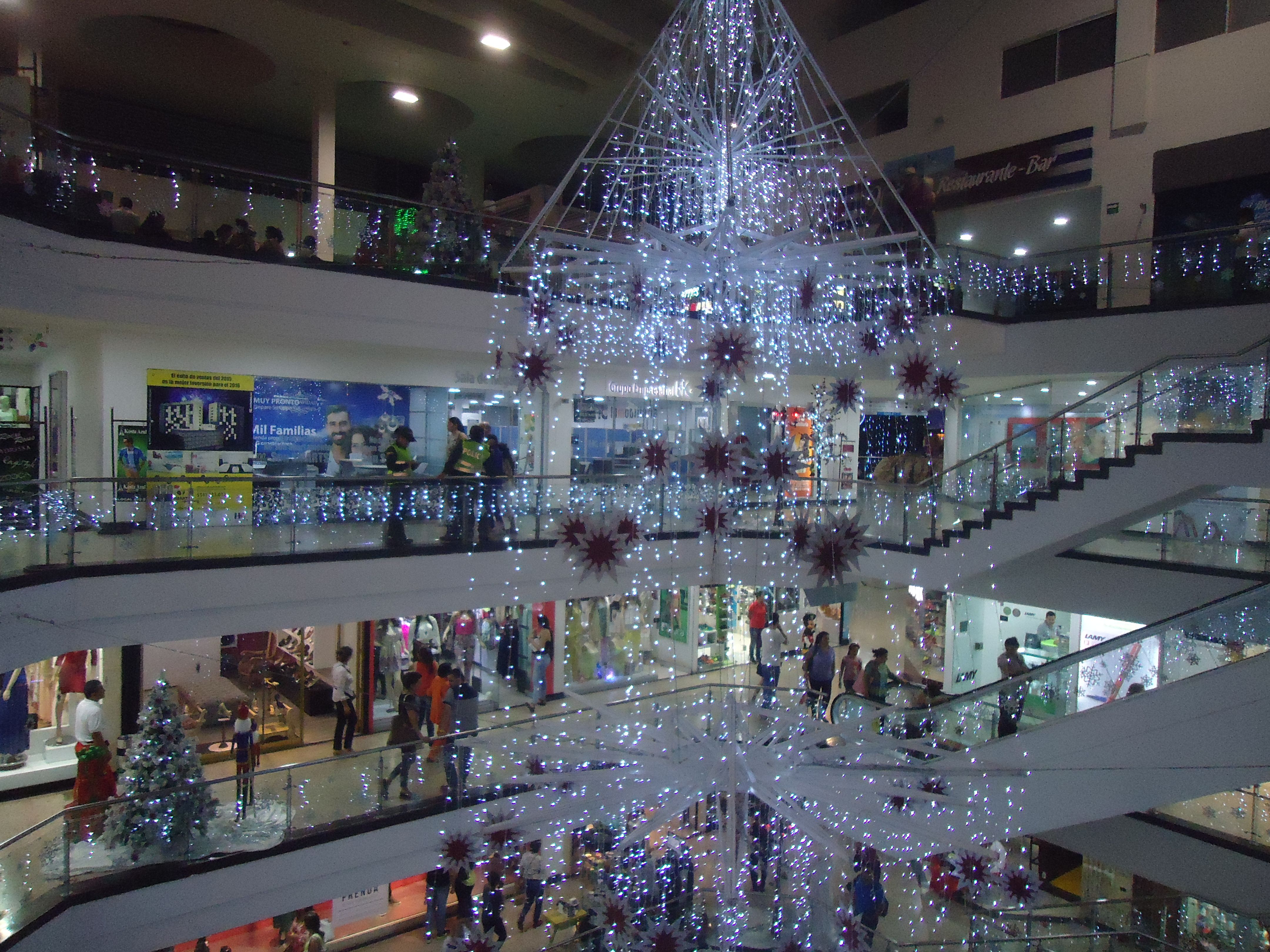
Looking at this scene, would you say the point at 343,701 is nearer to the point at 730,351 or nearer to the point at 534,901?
the point at 534,901

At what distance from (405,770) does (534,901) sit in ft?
8.66

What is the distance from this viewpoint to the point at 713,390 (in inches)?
133

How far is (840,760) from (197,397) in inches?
338

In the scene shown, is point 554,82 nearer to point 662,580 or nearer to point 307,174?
point 307,174

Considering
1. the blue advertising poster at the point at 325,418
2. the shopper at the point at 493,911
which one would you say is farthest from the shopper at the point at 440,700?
the blue advertising poster at the point at 325,418

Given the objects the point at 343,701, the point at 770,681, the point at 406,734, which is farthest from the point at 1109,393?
the point at 343,701

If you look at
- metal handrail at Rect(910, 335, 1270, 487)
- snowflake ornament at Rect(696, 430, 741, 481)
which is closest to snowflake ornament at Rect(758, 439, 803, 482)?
snowflake ornament at Rect(696, 430, 741, 481)

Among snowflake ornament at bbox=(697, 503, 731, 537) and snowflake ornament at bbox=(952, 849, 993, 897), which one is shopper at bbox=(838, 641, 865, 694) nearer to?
snowflake ornament at bbox=(952, 849, 993, 897)

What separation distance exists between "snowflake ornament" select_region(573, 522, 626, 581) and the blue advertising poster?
736cm

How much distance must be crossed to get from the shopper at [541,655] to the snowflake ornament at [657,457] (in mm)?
8636

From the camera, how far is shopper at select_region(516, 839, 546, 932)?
8750 mm

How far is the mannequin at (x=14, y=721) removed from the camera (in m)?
8.45

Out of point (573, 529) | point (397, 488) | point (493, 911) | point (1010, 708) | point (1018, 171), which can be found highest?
point (1018, 171)

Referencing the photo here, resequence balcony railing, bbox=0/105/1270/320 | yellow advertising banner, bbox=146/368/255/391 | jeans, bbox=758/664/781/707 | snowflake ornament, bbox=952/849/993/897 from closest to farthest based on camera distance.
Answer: snowflake ornament, bbox=952/849/993/897, jeans, bbox=758/664/781/707, balcony railing, bbox=0/105/1270/320, yellow advertising banner, bbox=146/368/255/391
